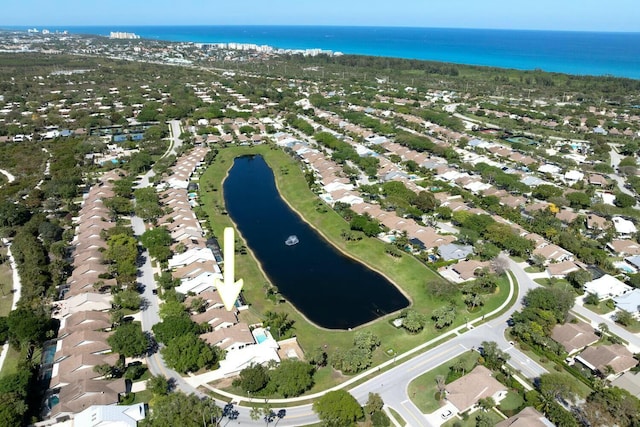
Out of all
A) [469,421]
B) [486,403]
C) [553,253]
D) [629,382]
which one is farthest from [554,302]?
[469,421]

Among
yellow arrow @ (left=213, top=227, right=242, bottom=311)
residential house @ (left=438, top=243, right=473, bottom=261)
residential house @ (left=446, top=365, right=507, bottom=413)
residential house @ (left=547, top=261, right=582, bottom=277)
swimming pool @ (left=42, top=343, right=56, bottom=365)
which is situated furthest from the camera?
residential house @ (left=438, top=243, right=473, bottom=261)

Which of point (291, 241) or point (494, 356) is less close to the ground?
point (494, 356)

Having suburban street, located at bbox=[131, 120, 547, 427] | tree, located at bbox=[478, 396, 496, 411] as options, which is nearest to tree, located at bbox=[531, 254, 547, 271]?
suburban street, located at bbox=[131, 120, 547, 427]

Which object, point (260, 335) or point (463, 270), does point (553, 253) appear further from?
point (260, 335)

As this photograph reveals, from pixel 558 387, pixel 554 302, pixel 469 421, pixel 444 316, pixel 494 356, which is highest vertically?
pixel 554 302

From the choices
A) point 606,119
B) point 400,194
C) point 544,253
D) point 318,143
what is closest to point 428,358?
point 544,253

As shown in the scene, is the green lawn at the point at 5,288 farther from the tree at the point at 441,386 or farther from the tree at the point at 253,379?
the tree at the point at 441,386

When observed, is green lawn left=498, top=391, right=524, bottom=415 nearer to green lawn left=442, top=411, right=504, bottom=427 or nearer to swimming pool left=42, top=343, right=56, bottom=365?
green lawn left=442, top=411, right=504, bottom=427

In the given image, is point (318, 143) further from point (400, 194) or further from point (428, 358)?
point (428, 358)
